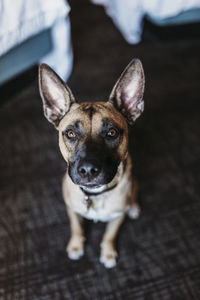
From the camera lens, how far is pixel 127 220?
246 centimetres

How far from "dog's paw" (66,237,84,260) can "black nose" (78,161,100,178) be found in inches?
32.5

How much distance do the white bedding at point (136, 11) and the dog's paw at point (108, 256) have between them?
2859 mm

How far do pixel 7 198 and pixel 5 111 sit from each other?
46.2 inches

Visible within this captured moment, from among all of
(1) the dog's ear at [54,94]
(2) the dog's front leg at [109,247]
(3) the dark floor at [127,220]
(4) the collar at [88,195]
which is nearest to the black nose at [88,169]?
(4) the collar at [88,195]

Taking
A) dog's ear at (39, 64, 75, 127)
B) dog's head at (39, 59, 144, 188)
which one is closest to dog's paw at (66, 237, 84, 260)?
dog's head at (39, 59, 144, 188)

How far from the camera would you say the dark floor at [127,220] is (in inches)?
81.6

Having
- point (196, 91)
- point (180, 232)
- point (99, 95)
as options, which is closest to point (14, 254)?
point (180, 232)

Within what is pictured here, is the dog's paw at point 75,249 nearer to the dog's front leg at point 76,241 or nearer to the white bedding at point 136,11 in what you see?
the dog's front leg at point 76,241

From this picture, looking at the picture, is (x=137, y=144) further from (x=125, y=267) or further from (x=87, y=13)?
(x=87, y=13)

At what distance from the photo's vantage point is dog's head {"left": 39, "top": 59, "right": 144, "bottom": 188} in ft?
5.28

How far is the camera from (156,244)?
7.53ft

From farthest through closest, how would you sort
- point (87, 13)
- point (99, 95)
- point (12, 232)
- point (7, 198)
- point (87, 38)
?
point (87, 13) → point (87, 38) → point (99, 95) → point (7, 198) → point (12, 232)

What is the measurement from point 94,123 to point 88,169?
302 millimetres

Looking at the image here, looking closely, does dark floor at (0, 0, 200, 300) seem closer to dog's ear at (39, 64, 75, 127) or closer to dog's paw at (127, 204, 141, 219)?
dog's paw at (127, 204, 141, 219)
